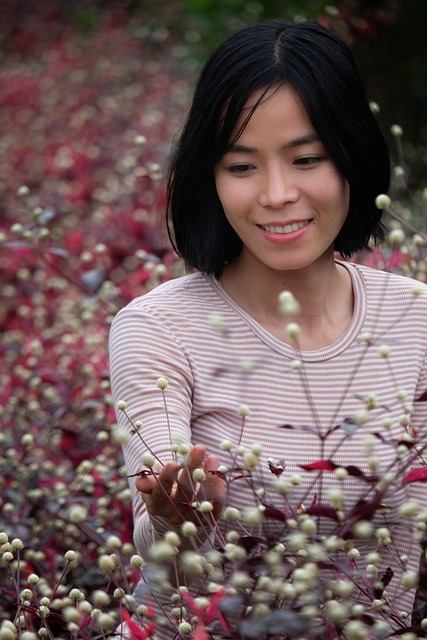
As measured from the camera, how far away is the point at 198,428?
1776 millimetres

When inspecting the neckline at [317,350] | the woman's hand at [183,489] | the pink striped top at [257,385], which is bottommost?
the pink striped top at [257,385]

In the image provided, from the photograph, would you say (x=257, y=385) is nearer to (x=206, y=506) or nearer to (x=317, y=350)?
(x=317, y=350)

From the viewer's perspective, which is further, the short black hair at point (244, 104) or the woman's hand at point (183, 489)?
the short black hair at point (244, 104)

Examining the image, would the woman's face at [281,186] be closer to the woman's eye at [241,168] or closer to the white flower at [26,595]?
the woman's eye at [241,168]

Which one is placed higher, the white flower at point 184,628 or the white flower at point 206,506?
the white flower at point 206,506

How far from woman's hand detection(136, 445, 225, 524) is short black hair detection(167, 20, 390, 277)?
580 millimetres

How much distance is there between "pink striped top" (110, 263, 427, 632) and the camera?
Answer: 172cm

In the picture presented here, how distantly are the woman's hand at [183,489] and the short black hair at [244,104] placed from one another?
1.90ft

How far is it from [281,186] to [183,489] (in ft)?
1.81

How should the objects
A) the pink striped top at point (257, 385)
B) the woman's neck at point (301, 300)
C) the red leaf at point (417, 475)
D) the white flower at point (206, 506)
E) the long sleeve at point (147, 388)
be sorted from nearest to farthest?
the white flower at point (206, 506)
the red leaf at point (417, 475)
the long sleeve at point (147, 388)
the pink striped top at point (257, 385)
the woman's neck at point (301, 300)

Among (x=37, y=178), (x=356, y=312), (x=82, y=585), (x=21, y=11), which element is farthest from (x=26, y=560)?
(x=21, y=11)

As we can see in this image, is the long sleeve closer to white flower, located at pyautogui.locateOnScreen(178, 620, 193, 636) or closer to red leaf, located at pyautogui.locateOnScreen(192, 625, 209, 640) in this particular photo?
white flower, located at pyautogui.locateOnScreen(178, 620, 193, 636)

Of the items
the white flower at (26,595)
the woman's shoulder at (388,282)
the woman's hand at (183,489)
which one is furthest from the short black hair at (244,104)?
the white flower at (26,595)

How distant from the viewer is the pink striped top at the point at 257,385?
1.72 meters
